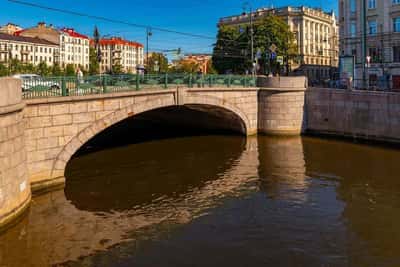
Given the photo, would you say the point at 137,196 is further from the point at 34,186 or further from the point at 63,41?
the point at 63,41

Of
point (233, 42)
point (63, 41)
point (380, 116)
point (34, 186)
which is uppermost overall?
point (63, 41)

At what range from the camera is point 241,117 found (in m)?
30.5

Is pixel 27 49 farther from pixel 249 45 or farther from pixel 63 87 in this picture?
pixel 63 87

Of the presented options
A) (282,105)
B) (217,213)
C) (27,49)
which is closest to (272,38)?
(282,105)

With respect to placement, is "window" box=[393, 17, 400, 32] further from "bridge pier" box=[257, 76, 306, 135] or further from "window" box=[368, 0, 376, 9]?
"bridge pier" box=[257, 76, 306, 135]

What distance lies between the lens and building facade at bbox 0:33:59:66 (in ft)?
313

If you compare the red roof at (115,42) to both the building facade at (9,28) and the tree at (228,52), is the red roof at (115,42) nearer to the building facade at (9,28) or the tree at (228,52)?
the building facade at (9,28)

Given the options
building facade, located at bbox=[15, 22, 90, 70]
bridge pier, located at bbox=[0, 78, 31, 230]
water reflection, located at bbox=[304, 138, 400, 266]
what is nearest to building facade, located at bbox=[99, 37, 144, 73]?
building facade, located at bbox=[15, 22, 90, 70]

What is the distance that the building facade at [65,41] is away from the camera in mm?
116438

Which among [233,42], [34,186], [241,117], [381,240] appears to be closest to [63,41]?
[233,42]

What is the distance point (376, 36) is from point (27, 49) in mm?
A: 81450

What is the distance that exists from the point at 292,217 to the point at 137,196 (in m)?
6.16

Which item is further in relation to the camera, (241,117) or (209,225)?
(241,117)

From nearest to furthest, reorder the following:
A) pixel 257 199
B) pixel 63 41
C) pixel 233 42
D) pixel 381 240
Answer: pixel 381 240
pixel 257 199
pixel 233 42
pixel 63 41
